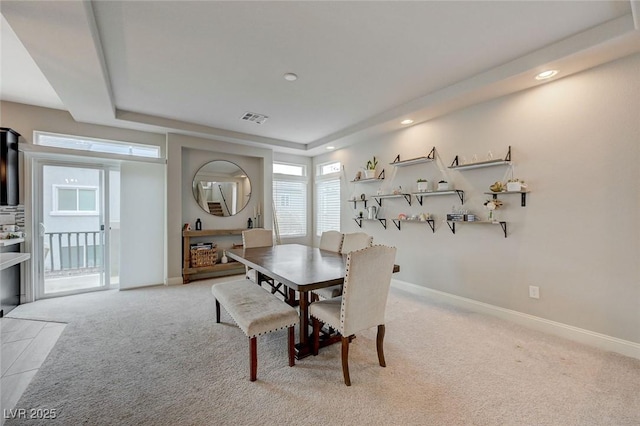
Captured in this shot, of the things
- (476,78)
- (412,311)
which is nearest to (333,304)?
(412,311)

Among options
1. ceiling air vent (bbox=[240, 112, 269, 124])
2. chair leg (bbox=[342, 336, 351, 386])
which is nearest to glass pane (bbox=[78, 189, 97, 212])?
ceiling air vent (bbox=[240, 112, 269, 124])

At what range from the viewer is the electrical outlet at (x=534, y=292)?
2787mm

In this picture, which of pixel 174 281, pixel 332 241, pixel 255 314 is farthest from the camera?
pixel 174 281

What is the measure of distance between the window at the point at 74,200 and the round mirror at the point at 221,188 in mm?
1456

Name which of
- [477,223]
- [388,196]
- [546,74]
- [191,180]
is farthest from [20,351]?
[546,74]

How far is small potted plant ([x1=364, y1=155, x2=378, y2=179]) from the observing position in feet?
15.1

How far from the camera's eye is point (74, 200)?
4.02 m

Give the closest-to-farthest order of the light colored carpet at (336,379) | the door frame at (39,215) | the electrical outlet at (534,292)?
the light colored carpet at (336,379)
the electrical outlet at (534,292)
the door frame at (39,215)

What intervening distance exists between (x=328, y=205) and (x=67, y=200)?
4.36m

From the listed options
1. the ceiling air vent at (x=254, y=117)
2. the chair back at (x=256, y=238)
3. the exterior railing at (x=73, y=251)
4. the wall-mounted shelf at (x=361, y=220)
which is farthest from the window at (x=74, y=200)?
the wall-mounted shelf at (x=361, y=220)

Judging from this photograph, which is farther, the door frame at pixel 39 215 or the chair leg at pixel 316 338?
the door frame at pixel 39 215

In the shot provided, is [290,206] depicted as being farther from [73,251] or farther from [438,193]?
[73,251]

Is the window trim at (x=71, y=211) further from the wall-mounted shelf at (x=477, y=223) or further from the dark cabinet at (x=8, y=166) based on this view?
the wall-mounted shelf at (x=477, y=223)

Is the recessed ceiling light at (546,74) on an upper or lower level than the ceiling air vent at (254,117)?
lower
